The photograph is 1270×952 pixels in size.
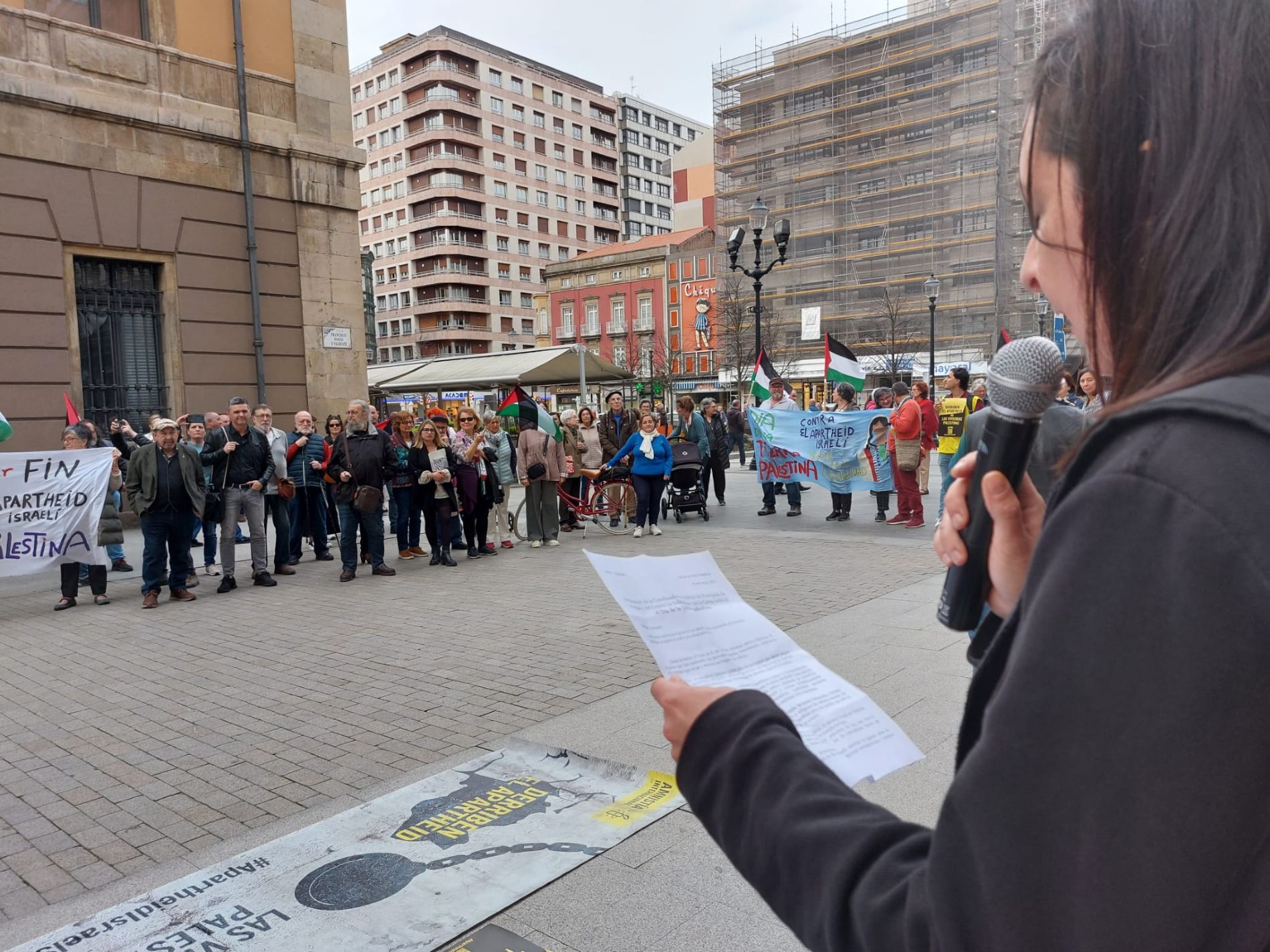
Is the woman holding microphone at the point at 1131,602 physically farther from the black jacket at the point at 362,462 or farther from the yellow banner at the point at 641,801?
the black jacket at the point at 362,462

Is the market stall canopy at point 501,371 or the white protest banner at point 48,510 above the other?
the market stall canopy at point 501,371

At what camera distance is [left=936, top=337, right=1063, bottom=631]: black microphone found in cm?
106

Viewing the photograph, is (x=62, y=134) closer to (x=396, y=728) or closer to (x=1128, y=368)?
(x=396, y=728)

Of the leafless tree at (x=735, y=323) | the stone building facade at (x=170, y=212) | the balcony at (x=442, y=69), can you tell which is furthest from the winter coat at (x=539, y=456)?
the balcony at (x=442, y=69)

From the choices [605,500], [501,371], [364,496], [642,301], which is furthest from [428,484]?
[642,301]

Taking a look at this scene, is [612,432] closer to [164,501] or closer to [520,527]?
[520,527]

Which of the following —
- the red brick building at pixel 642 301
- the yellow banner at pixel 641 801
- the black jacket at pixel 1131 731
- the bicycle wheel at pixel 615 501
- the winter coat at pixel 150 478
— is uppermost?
the red brick building at pixel 642 301

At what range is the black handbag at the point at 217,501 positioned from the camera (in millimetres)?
9742

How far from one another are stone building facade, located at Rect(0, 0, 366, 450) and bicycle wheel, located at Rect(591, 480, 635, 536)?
5.34 metres

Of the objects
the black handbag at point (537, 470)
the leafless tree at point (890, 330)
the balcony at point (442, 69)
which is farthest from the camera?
the balcony at point (442, 69)

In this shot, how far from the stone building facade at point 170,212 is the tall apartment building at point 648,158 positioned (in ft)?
258

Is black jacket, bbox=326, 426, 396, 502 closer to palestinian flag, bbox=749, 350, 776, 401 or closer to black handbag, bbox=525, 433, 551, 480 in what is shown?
black handbag, bbox=525, 433, 551, 480

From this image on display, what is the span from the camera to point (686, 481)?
13922mm

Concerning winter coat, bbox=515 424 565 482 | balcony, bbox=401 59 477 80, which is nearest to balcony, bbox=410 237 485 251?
balcony, bbox=401 59 477 80
